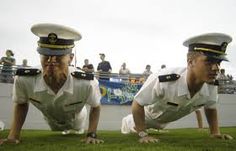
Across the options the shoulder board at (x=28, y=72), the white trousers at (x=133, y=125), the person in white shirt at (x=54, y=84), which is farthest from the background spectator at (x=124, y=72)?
the shoulder board at (x=28, y=72)

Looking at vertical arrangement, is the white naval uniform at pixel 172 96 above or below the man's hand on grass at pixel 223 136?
above

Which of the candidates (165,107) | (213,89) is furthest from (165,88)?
(213,89)

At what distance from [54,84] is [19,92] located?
395 mm

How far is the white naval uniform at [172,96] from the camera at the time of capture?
412cm

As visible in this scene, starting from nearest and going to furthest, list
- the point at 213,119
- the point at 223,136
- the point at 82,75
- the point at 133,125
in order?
the point at 82,75, the point at 223,136, the point at 213,119, the point at 133,125

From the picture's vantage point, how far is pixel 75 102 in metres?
4.31

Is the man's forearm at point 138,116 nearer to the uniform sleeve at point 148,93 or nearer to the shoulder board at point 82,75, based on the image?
the uniform sleeve at point 148,93

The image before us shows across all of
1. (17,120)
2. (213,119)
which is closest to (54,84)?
(17,120)

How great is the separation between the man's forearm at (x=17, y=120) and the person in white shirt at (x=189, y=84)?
1275mm

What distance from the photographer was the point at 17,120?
400cm

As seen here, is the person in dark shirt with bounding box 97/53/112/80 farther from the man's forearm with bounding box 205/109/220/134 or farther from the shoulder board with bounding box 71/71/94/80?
the shoulder board with bounding box 71/71/94/80

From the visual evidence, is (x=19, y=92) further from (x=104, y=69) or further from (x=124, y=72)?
(x=124, y=72)

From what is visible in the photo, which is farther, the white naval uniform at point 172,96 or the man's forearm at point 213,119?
the man's forearm at point 213,119

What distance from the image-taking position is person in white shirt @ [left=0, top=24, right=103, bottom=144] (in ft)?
12.4
